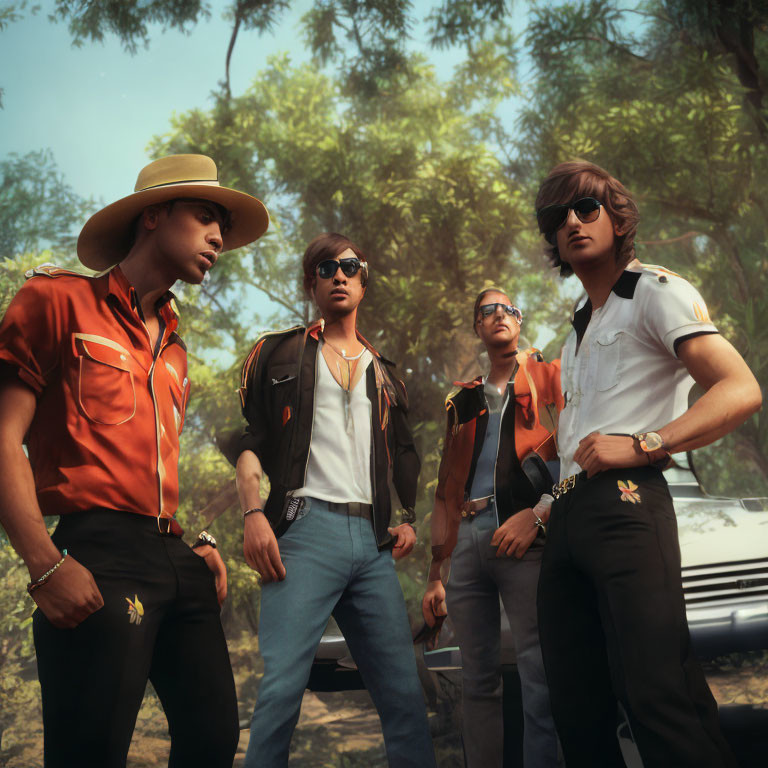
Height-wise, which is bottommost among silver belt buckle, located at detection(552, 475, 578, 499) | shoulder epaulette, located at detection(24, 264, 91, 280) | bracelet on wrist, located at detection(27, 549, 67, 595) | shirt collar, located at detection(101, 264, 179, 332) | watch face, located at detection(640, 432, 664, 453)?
silver belt buckle, located at detection(552, 475, 578, 499)

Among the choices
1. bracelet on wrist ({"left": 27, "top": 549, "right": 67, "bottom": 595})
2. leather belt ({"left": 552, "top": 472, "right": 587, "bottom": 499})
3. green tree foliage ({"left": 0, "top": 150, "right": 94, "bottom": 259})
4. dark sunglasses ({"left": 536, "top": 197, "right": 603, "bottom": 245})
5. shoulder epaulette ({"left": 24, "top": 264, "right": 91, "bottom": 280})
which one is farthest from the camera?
green tree foliage ({"left": 0, "top": 150, "right": 94, "bottom": 259})

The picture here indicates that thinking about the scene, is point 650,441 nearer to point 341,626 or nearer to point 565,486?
point 565,486

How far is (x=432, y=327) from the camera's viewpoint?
22.8 ft

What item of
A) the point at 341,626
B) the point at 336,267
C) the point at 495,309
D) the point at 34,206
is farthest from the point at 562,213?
the point at 34,206

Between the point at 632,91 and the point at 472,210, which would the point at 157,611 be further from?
the point at 632,91

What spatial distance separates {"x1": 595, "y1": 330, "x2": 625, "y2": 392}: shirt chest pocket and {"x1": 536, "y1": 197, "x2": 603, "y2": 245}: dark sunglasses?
36 cm

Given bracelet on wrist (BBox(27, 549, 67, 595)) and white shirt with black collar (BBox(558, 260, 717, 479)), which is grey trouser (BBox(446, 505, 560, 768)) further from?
bracelet on wrist (BBox(27, 549, 67, 595))

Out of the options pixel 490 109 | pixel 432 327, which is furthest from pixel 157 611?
pixel 490 109

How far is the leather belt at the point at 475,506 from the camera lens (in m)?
3.11

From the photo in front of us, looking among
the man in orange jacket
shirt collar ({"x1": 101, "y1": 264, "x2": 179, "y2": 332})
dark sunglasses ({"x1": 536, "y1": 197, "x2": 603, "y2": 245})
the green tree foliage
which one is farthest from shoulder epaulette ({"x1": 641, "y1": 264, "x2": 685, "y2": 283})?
the green tree foliage

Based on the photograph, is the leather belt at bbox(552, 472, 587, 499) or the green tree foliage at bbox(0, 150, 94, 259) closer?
the leather belt at bbox(552, 472, 587, 499)

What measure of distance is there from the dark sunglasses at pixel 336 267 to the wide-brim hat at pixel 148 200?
1.68 feet

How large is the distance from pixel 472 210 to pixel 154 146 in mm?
3466

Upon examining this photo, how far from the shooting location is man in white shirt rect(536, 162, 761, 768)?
173 centimetres
